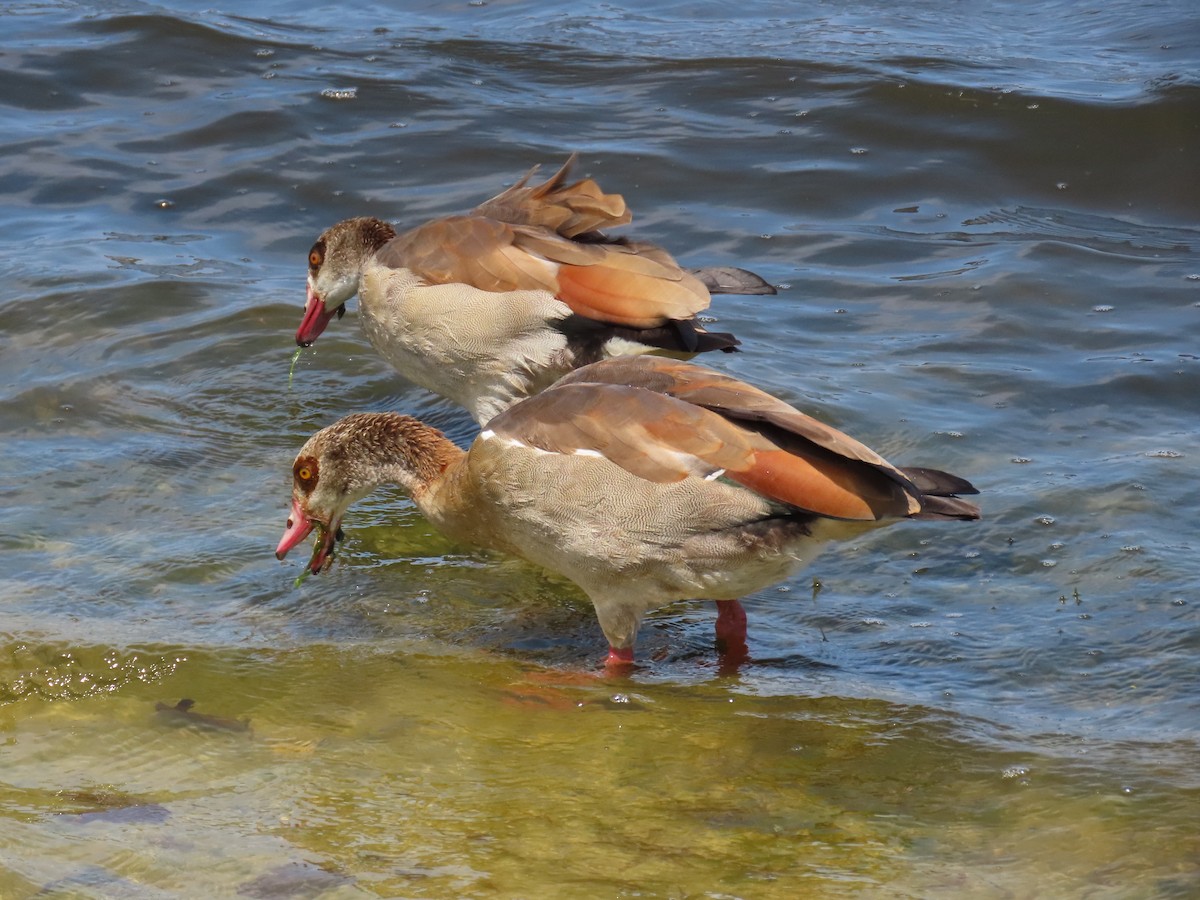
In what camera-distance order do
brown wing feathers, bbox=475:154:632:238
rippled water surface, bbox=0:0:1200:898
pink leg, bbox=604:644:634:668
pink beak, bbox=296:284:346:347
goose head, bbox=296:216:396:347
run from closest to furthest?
rippled water surface, bbox=0:0:1200:898, pink leg, bbox=604:644:634:668, brown wing feathers, bbox=475:154:632:238, goose head, bbox=296:216:396:347, pink beak, bbox=296:284:346:347

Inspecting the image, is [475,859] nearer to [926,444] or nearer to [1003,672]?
[1003,672]

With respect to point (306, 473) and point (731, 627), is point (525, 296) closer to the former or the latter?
point (306, 473)

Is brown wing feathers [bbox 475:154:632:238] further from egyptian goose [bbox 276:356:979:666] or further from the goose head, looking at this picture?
egyptian goose [bbox 276:356:979:666]

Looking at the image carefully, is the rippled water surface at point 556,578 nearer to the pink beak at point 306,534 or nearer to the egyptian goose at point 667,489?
the pink beak at point 306,534

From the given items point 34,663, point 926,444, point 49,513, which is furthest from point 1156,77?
point 34,663

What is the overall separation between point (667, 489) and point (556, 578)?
155 cm

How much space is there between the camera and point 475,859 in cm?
435

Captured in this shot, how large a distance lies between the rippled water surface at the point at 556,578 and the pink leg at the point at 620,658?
0.25 ft

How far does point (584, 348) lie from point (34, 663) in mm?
3261

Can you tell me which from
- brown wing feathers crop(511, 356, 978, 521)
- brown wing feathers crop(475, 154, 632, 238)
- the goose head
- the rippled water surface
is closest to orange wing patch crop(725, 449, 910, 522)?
brown wing feathers crop(511, 356, 978, 521)

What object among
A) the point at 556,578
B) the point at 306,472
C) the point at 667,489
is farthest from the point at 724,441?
the point at 306,472

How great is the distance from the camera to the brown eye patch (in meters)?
6.55

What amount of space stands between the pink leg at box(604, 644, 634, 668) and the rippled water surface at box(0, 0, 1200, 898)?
75mm

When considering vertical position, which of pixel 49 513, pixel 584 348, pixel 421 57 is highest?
pixel 421 57
